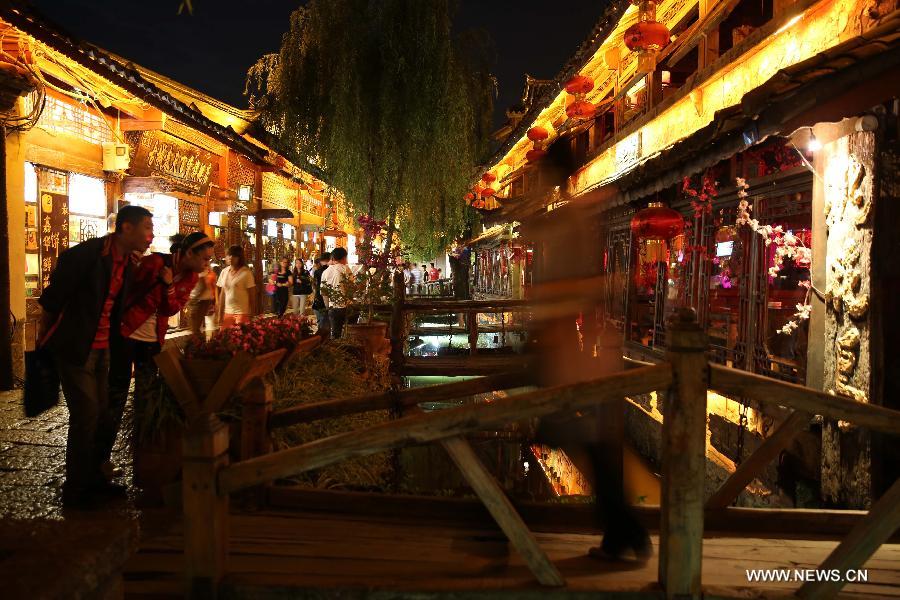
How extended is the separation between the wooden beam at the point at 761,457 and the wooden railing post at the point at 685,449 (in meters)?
1.40

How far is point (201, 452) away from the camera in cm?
242

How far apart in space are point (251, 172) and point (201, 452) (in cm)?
1804

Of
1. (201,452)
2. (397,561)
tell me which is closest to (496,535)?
(397,561)

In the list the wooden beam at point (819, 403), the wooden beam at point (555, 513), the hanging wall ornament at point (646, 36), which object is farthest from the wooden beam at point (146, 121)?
the wooden beam at point (819, 403)

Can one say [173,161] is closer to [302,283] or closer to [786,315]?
[302,283]

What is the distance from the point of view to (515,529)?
2533 millimetres

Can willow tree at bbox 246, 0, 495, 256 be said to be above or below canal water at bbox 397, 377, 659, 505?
above

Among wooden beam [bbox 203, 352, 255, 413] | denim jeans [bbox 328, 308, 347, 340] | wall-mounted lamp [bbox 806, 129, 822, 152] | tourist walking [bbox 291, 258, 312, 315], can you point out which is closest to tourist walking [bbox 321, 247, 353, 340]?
denim jeans [bbox 328, 308, 347, 340]

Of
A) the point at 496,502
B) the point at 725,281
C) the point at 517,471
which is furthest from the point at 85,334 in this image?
the point at 725,281

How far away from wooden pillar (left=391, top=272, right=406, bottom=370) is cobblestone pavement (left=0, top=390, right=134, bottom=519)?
4.78 metres

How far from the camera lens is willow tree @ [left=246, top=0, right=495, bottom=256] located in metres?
13.5

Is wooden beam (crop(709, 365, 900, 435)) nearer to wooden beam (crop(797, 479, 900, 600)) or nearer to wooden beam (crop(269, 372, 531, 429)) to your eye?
wooden beam (crop(797, 479, 900, 600))

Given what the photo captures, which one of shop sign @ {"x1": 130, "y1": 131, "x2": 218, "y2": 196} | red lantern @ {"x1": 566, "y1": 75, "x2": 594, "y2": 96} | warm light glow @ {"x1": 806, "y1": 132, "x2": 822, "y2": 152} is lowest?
warm light glow @ {"x1": 806, "y1": 132, "x2": 822, "y2": 152}

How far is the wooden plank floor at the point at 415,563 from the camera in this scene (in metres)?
2.64
